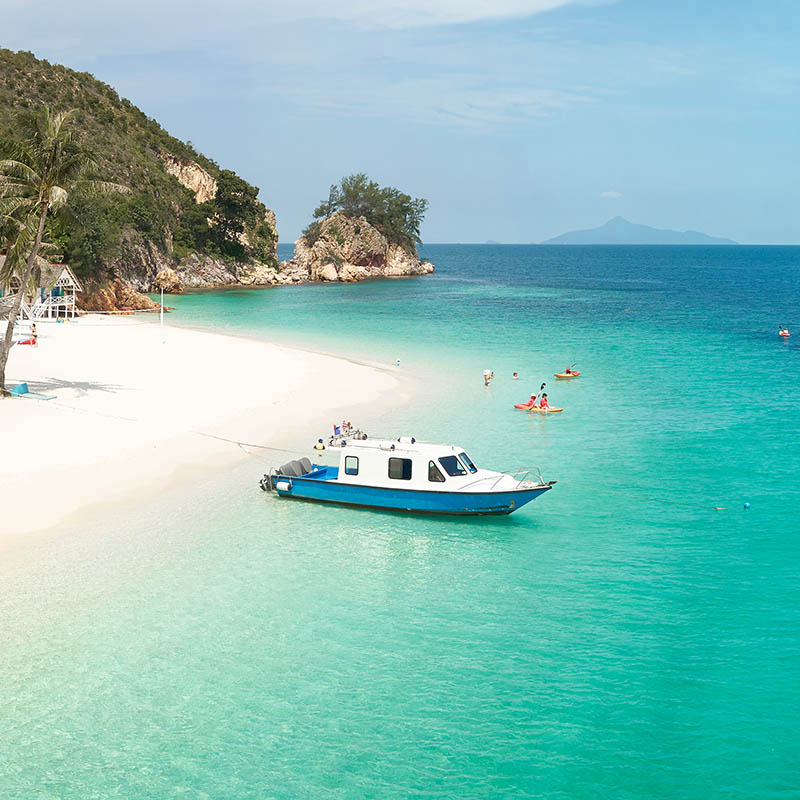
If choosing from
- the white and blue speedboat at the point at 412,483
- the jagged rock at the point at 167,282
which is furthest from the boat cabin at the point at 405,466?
the jagged rock at the point at 167,282

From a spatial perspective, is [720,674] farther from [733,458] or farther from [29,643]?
[733,458]

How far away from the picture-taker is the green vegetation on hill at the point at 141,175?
104375mm

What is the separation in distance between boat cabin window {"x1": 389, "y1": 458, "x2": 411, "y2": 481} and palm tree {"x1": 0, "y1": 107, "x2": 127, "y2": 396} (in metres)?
18.6

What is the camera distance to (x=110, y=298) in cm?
7856

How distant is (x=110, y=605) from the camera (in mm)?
18781

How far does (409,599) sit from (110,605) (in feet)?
23.2

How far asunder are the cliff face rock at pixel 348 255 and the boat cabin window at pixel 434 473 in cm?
11596

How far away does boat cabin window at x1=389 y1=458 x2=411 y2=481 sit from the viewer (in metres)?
25.1

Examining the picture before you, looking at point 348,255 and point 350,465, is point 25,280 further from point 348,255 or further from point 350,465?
point 348,255

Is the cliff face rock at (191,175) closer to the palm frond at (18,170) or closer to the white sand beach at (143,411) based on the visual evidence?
the white sand beach at (143,411)

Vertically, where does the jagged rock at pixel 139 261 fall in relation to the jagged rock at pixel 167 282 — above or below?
above

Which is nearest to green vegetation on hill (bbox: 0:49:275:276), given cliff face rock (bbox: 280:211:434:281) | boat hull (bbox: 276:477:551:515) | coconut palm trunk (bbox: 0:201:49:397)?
cliff face rock (bbox: 280:211:434:281)

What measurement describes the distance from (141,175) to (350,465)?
99370mm

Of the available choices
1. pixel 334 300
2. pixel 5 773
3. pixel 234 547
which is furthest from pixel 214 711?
pixel 334 300
